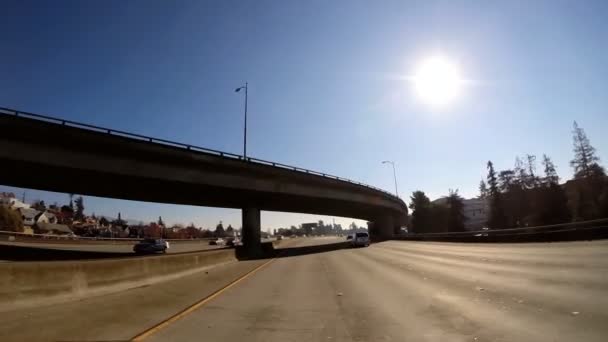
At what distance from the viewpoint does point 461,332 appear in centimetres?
651

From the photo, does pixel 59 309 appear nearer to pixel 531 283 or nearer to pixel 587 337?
pixel 587 337

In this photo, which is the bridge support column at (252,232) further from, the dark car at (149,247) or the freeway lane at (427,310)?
the freeway lane at (427,310)

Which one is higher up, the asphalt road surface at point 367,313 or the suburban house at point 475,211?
the suburban house at point 475,211

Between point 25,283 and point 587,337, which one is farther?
point 25,283

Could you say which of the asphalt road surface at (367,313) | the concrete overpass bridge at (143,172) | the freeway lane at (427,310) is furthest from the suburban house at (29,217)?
the freeway lane at (427,310)

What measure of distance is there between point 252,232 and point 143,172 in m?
16.7

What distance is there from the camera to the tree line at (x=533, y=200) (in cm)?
6556

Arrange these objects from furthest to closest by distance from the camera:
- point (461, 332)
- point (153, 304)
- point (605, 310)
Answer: point (153, 304) → point (605, 310) → point (461, 332)

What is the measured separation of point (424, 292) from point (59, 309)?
912 centimetres

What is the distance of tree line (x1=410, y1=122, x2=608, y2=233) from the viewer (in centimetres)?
6556

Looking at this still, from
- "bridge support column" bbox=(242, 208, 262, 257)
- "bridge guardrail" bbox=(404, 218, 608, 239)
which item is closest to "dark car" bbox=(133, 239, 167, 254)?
"bridge support column" bbox=(242, 208, 262, 257)

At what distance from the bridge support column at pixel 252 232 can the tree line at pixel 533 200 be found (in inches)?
1465

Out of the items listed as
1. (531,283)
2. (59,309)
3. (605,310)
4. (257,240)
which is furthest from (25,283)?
(257,240)

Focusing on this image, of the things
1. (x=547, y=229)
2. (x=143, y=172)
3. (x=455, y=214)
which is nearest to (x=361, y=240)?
(x=547, y=229)
